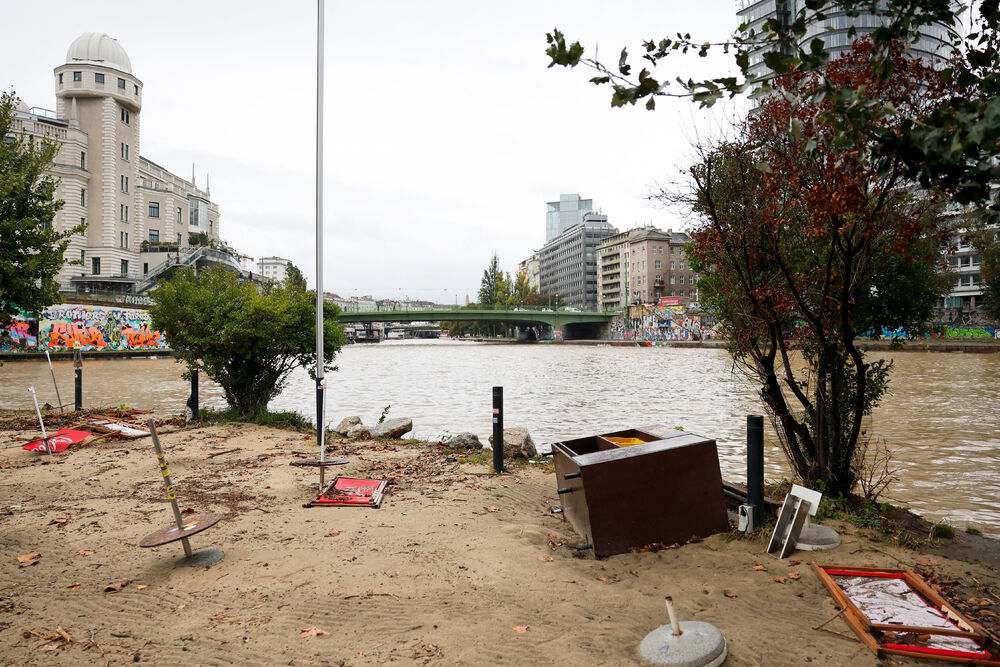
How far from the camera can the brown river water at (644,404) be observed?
32.6 feet

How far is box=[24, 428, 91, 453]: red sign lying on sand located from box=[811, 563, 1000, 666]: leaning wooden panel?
36.9ft

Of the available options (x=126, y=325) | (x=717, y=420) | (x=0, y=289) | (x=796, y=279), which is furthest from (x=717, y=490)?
(x=126, y=325)

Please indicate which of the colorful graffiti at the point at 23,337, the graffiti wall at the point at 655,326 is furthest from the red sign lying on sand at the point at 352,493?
the graffiti wall at the point at 655,326

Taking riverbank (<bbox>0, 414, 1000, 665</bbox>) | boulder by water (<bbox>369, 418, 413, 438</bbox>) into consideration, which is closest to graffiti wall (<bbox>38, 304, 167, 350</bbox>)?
boulder by water (<bbox>369, 418, 413, 438</bbox>)

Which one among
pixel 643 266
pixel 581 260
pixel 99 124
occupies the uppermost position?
pixel 99 124

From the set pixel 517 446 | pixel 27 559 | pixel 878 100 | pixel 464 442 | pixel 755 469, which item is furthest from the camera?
pixel 464 442

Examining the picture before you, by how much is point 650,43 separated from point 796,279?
12.3ft

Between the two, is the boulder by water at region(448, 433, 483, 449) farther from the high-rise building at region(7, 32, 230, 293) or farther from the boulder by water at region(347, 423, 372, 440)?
the high-rise building at region(7, 32, 230, 293)

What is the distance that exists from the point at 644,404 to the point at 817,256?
1313 cm

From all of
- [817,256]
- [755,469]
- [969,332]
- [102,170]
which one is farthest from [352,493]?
[969,332]

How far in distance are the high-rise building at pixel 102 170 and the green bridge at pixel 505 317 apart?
18.1 m

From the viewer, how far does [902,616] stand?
393cm

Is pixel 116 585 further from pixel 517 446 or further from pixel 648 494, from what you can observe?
pixel 517 446

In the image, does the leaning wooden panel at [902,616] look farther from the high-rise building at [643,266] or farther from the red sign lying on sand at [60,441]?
the high-rise building at [643,266]
